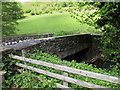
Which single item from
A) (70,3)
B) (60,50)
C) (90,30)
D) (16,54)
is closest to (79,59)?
(90,30)

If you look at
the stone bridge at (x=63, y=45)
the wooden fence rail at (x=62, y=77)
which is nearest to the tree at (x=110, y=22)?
the stone bridge at (x=63, y=45)

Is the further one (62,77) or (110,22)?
(110,22)

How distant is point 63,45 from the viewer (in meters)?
9.09

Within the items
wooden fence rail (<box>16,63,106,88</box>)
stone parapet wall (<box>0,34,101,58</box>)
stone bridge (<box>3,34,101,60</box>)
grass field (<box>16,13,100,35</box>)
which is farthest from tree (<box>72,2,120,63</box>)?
grass field (<box>16,13,100,35</box>)

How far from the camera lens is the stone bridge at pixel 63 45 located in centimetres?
588

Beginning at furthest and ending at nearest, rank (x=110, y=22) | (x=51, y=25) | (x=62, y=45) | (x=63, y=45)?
1. (x=51, y=25)
2. (x=63, y=45)
3. (x=62, y=45)
4. (x=110, y=22)

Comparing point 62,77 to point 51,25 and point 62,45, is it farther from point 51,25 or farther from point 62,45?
point 51,25

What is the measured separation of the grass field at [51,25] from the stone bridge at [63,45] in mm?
1895

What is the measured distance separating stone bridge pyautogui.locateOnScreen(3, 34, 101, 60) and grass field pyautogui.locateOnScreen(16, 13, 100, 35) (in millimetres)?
1895

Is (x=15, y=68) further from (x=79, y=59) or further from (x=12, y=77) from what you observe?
(x=79, y=59)

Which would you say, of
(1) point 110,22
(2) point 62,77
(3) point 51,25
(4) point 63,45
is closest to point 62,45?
(4) point 63,45

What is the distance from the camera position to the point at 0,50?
4.56 m

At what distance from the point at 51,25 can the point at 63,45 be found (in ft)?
30.5

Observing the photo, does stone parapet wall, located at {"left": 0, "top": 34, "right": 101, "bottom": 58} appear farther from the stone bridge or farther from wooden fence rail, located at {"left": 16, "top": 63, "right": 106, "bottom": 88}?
wooden fence rail, located at {"left": 16, "top": 63, "right": 106, "bottom": 88}
